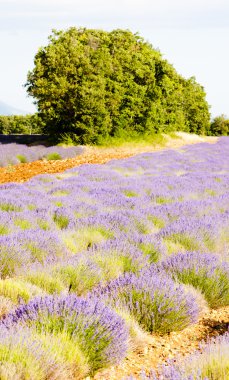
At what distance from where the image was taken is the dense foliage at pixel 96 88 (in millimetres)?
23734

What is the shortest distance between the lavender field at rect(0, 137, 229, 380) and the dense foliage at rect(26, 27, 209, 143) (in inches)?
635

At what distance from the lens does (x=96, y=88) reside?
2383cm

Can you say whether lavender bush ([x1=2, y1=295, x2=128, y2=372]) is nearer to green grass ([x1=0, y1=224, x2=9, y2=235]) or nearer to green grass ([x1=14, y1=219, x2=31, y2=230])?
green grass ([x1=0, y1=224, x2=9, y2=235])

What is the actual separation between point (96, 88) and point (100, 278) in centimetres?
2073

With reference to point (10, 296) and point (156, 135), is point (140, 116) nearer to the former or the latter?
point (156, 135)

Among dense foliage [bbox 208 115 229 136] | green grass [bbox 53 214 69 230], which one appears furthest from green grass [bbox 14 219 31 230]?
dense foliage [bbox 208 115 229 136]

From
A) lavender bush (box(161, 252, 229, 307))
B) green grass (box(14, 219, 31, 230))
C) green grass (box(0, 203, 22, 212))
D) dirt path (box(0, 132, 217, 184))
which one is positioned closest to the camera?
lavender bush (box(161, 252, 229, 307))

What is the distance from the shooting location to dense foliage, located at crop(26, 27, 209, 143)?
23.7m

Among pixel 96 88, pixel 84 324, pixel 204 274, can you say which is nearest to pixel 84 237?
pixel 204 274

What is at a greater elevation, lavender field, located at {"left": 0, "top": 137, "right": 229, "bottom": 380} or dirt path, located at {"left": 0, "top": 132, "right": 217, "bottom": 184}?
lavender field, located at {"left": 0, "top": 137, "right": 229, "bottom": 380}

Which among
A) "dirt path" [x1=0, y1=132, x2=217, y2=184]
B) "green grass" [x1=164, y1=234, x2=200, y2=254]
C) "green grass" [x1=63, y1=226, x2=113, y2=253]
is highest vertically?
"green grass" [x1=164, y1=234, x2=200, y2=254]

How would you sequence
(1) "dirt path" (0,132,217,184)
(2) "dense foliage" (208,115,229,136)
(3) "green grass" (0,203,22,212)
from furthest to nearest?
(2) "dense foliage" (208,115,229,136)
(1) "dirt path" (0,132,217,184)
(3) "green grass" (0,203,22,212)

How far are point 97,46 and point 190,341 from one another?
88.0ft

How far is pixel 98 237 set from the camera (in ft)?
18.3
